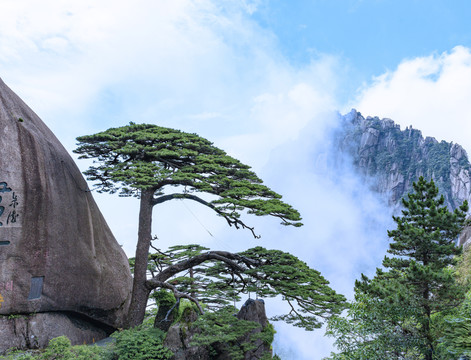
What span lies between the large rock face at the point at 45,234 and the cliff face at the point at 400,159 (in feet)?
169

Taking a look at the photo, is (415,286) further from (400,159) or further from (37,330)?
(400,159)

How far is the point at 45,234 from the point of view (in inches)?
400

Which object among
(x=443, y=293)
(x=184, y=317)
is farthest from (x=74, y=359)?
(x=443, y=293)

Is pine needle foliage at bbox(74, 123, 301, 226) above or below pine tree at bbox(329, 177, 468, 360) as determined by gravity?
above

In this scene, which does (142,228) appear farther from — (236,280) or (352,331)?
(352,331)

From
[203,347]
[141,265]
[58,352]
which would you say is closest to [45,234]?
[58,352]

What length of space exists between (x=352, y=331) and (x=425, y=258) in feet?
8.42

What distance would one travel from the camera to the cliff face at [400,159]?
176ft

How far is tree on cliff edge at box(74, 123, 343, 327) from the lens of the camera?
36.3ft

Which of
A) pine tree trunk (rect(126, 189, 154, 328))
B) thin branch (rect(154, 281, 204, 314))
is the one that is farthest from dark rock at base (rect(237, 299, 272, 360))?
pine tree trunk (rect(126, 189, 154, 328))

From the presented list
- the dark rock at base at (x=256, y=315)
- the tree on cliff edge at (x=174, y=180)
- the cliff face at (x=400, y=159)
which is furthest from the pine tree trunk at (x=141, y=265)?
the cliff face at (x=400, y=159)

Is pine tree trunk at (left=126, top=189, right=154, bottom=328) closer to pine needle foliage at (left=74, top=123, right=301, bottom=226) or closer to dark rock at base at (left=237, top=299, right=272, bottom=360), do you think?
pine needle foliage at (left=74, top=123, right=301, bottom=226)

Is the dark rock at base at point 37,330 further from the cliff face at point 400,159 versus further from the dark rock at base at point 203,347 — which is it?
the cliff face at point 400,159

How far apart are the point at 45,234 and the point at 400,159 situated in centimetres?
6249
